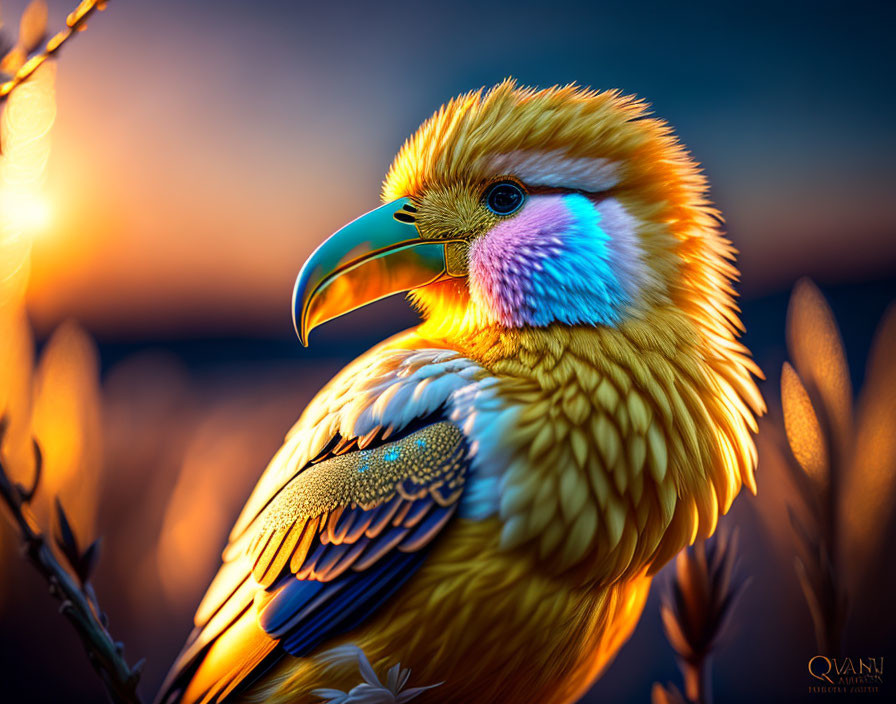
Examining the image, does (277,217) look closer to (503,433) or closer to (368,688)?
(503,433)

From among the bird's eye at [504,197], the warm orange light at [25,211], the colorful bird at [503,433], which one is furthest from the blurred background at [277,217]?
the bird's eye at [504,197]

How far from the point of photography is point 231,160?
104 cm

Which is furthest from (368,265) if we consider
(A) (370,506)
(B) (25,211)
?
(B) (25,211)

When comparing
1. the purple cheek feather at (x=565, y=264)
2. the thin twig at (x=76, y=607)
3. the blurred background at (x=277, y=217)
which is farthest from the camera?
the blurred background at (x=277, y=217)

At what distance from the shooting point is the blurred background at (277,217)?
0.99 metres

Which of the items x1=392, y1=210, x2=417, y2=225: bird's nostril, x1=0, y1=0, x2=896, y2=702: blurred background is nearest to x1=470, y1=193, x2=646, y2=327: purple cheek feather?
x1=392, y1=210, x2=417, y2=225: bird's nostril

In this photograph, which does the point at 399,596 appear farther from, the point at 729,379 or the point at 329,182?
the point at 329,182

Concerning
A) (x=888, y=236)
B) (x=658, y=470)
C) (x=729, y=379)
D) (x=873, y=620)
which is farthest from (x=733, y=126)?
(x=873, y=620)

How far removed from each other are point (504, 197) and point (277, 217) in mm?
464

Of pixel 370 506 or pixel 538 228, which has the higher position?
pixel 538 228

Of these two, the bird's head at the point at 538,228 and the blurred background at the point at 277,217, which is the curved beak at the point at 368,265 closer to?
the bird's head at the point at 538,228

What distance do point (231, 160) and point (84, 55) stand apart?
10.9 inches

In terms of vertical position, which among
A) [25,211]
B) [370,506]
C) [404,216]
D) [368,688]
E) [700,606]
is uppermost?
[25,211]

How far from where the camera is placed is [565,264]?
72 centimetres
